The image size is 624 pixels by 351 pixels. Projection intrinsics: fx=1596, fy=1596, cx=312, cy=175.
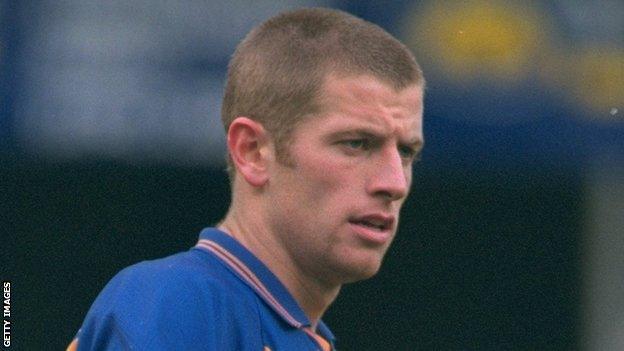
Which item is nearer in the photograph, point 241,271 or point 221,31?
point 241,271

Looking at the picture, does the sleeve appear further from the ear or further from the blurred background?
the blurred background

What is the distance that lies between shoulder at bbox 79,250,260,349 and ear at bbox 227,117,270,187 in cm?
23

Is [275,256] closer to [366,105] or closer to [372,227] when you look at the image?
[372,227]

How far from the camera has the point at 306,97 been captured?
290 cm

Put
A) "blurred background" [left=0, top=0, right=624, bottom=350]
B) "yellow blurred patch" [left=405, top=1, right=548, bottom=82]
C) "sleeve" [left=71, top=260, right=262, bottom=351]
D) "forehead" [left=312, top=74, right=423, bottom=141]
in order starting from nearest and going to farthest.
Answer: "sleeve" [left=71, top=260, right=262, bottom=351], "forehead" [left=312, top=74, right=423, bottom=141], "blurred background" [left=0, top=0, right=624, bottom=350], "yellow blurred patch" [left=405, top=1, right=548, bottom=82]

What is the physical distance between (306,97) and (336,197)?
0.19 m

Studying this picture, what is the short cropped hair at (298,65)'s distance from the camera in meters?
2.91

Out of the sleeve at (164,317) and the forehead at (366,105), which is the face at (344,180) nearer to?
the forehead at (366,105)

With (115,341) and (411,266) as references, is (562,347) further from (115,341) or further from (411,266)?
(115,341)

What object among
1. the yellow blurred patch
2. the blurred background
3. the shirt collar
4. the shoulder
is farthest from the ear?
the yellow blurred patch

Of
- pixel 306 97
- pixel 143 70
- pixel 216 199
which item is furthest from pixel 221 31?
pixel 306 97

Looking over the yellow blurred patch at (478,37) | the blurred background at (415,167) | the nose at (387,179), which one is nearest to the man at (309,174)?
the nose at (387,179)

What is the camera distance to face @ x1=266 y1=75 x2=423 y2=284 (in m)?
2.88

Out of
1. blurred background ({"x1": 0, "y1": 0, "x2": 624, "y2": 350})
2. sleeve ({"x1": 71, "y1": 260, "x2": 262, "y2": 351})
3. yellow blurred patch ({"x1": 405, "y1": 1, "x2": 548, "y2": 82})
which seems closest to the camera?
sleeve ({"x1": 71, "y1": 260, "x2": 262, "y2": 351})
